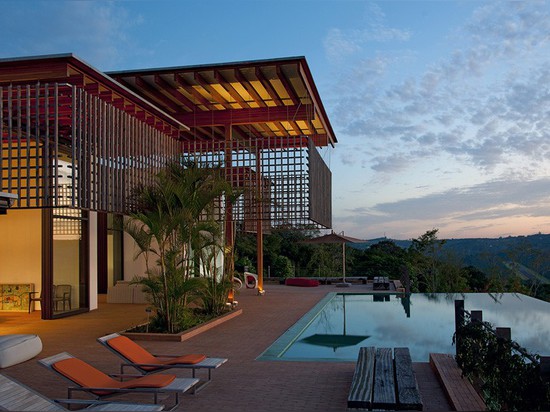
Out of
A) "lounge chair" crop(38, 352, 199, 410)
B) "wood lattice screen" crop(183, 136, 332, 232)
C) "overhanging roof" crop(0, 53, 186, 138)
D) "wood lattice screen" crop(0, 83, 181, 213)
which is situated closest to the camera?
"lounge chair" crop(38, 352, 199, 410)

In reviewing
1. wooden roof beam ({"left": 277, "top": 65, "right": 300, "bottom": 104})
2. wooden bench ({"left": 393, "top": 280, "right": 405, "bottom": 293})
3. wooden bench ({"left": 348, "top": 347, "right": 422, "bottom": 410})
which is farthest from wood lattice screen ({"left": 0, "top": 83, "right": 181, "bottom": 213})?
wooden bench ({"left": 393, "top": 280, "right": 405, "bottom": 293})

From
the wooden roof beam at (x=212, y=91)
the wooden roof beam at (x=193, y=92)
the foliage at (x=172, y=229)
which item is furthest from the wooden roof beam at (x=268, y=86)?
the foliage at (x=172, y=229)

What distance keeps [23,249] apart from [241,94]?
687 cm

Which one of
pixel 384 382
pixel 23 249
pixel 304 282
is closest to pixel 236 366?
pixel 384 382

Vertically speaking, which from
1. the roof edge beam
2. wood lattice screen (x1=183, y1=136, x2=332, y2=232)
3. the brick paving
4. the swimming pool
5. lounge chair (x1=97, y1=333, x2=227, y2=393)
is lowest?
the swimming pool

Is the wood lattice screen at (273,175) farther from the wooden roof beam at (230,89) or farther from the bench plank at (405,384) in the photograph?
the bench plank at (405,384)

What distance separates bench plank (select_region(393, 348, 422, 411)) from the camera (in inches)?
190

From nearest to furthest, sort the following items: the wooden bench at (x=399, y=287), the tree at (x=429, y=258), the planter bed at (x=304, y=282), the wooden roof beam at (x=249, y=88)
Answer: the wooden roof beam at (x=249, y=88) → the wooden bench at (x=399, y=287) → the planter bed at (x=304, y=282) → the tree at (x=429, y=258)

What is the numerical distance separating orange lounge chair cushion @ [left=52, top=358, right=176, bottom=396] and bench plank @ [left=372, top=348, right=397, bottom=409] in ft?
6.55

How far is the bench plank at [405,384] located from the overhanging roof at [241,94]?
8612 mm

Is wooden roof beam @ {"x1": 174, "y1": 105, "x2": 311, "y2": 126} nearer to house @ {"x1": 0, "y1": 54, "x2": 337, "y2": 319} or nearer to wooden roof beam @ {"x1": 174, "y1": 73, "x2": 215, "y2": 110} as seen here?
house @ {"x1": 0, "y1": 54, "x2": 337, "y2": 319}

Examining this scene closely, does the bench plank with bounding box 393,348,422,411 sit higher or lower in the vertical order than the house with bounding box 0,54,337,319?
lower

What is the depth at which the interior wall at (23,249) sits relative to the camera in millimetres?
13938

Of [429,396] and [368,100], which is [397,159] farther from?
[429,396]
